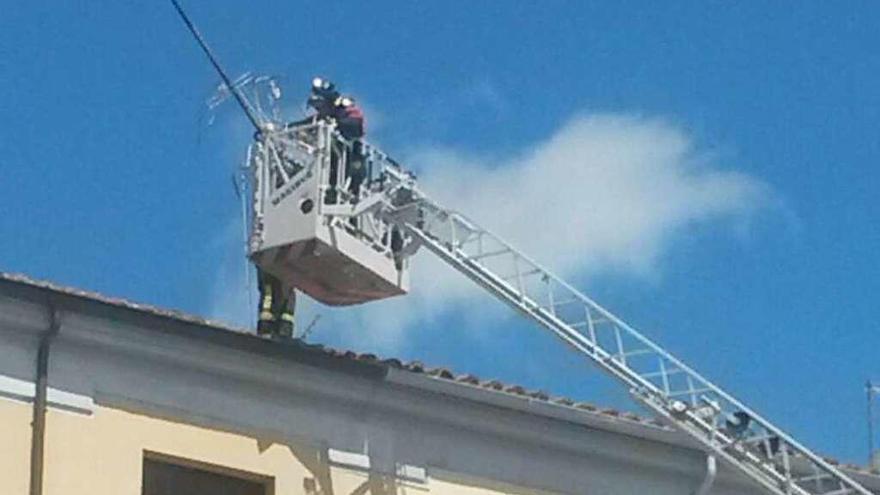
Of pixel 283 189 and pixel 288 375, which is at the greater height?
pixel 283 189

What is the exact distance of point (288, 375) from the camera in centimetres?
2102

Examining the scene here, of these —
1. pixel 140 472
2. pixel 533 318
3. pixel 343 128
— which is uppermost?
pixel 343 128

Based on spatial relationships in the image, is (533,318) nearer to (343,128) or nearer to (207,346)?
(343,128)

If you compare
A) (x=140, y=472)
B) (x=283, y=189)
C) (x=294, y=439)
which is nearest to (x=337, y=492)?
(x=294, y=439)

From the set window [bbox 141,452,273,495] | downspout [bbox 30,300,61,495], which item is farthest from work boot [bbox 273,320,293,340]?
downspout [bbox 30,300,61,495]

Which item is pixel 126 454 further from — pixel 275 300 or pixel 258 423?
pixel 275 300

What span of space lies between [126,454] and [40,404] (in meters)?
0.80

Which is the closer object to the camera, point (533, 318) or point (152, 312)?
point (152, 312)

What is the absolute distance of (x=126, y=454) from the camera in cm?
2011

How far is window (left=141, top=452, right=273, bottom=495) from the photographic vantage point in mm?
20375

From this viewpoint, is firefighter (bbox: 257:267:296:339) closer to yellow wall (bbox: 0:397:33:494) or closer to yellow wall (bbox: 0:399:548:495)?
yellow wall (bbox: 0:399:548:495)

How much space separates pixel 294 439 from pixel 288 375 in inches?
20.8

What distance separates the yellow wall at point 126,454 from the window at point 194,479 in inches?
2.4

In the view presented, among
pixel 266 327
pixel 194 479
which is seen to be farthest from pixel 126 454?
pixel 266 327
